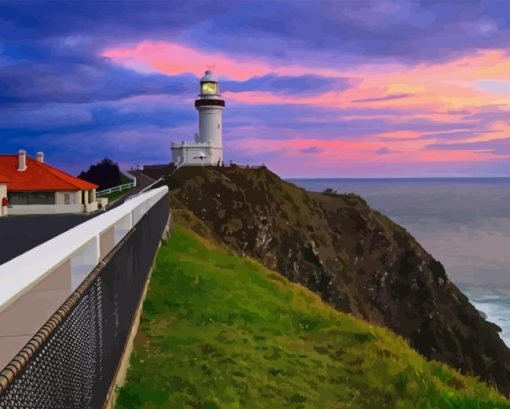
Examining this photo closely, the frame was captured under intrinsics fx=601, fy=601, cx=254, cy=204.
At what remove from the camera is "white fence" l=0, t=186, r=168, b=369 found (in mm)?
3666

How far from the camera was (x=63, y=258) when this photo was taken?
15.1 ft

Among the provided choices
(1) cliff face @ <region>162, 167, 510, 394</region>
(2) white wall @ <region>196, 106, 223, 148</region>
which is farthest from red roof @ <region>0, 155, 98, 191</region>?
(2) white wall @ <region>196, 106, 223, 148</region>

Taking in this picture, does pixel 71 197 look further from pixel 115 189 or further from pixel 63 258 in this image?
pixel 63 258

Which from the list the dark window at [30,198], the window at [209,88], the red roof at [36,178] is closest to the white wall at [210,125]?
the window at [209,88]

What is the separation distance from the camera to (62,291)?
206 inches

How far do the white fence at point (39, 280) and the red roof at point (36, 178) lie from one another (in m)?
39.5

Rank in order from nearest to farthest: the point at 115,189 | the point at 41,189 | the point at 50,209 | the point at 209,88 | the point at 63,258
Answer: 1. the point at 63,258
2. the point at 50,209
3. the point at 41,189
4. the point at 115,189
5. the point at 209,88

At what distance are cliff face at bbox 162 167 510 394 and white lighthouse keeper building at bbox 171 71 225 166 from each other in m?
6.98

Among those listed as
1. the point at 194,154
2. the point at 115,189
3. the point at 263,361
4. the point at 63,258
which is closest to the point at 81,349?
the point at 63,258

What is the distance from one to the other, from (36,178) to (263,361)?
39.0 meters

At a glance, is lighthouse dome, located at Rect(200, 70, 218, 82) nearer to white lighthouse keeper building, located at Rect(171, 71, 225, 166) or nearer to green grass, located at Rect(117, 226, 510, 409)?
white lighthouse keeper building, located at Rect(171, 71, 225, 166)

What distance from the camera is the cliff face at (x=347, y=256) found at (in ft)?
205

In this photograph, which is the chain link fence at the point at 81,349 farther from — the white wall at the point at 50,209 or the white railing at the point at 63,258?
the white wall at the point at 50,209

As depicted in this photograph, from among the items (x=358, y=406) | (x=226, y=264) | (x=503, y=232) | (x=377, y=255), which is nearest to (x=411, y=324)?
(x=377, y=255)
